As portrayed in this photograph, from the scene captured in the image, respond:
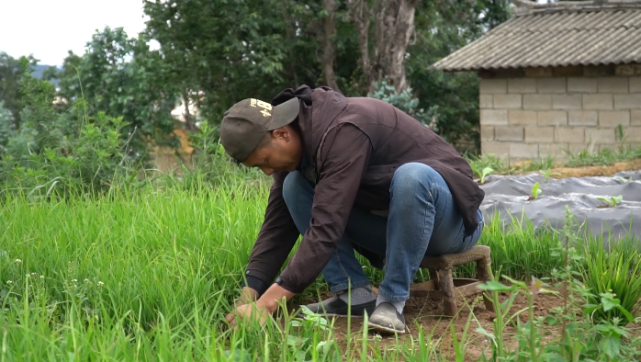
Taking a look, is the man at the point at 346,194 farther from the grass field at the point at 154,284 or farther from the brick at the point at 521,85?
the brick at the point at 521,85

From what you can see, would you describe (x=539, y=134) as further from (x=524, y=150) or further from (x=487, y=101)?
(x=487, y=101)

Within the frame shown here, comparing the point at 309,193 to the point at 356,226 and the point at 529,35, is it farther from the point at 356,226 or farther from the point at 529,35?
the point at 529,35

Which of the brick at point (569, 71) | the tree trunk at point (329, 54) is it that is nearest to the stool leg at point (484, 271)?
the brick at point (569, 71)

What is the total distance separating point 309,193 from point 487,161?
554 centimetres

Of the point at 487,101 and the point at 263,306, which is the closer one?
the point at 263,306

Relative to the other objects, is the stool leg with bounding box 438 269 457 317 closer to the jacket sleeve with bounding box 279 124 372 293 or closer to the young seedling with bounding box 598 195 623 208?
the jacket sleeve with bounding box 279 124 372 293

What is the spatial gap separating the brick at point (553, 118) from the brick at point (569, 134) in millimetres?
115

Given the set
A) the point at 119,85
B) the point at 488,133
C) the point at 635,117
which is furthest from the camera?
the point at 488,133

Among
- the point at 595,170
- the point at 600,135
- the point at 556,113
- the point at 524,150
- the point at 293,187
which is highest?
the point at 293,187

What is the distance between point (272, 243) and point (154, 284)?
55cm

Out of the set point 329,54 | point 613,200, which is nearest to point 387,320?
point 613,200

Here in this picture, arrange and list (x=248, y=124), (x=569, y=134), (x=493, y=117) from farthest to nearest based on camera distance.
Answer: (x=493, y=117), (x=569, y=134), (x=248, y=124)

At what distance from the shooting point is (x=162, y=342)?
2156mm

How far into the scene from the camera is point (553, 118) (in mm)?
14086
